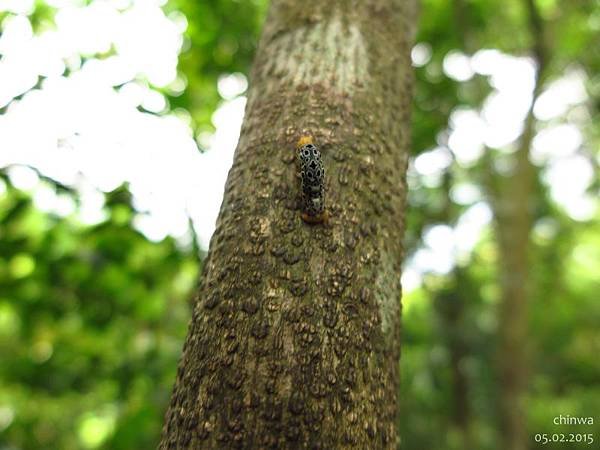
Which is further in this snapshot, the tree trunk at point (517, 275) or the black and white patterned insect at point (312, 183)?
the tree trunk at point (517, 275)

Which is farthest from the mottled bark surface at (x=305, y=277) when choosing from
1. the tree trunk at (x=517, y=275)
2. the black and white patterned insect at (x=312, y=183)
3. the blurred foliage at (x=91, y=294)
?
the tree trunk at (x=517, y=275)

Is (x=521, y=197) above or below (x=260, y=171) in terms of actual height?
above

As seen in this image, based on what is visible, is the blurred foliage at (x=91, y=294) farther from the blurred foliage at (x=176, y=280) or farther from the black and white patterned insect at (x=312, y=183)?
the black and white patterned insect at (x=312, y=183)

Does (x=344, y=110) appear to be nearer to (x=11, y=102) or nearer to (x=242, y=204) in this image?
(x=242, y=204)

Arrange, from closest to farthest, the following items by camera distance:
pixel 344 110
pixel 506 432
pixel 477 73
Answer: pixel 344 110, pixel 506 432, pixel 477 73

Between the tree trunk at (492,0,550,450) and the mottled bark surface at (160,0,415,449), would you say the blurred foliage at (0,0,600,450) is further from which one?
the mottled bark surface at (160,0,415,449)

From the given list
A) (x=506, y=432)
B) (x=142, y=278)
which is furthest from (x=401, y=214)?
(x=506, y=432)
